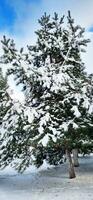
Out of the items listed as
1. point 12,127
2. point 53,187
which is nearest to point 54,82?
point 12,127

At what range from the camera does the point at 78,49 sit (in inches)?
851

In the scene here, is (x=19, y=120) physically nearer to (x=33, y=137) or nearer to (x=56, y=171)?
(x=33, y=137)

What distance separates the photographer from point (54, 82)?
65.3 feet

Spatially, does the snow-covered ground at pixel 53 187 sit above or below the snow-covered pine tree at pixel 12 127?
below

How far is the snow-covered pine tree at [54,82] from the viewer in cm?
1881

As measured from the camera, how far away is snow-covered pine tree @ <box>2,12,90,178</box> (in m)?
18.8

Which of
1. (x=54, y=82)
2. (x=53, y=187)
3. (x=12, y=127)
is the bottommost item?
(x=53, y=187)

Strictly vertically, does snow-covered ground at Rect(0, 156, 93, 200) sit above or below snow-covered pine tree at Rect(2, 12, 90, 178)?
below

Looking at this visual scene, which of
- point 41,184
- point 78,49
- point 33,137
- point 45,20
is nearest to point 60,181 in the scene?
point 41,184

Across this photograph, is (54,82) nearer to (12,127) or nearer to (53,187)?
(12,127)

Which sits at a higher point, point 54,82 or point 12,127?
point 54,82

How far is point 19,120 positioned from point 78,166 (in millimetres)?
8291

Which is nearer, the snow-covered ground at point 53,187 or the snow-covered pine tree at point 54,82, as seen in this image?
the snow-covered ground at point 53,187

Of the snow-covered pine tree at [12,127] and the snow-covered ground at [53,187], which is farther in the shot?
the snow-covered pine tree at [12,127]
